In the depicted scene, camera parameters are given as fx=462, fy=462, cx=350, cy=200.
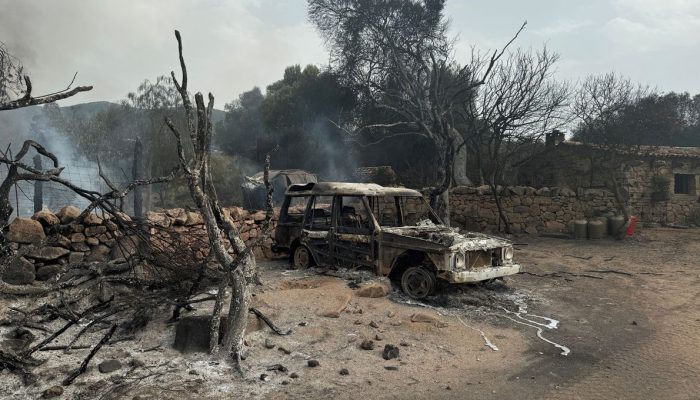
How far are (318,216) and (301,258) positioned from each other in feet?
2.61

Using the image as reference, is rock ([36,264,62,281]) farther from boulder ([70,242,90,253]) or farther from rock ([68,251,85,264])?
boulder ([70,242,90,253])

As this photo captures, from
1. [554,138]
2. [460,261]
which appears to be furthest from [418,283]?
[554,138]

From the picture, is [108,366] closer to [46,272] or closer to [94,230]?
[46,272]

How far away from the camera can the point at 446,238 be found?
658 cm

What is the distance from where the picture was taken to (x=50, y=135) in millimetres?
18906

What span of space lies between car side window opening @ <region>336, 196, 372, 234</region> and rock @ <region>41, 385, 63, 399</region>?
4.45 meters

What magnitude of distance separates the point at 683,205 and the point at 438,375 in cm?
1926

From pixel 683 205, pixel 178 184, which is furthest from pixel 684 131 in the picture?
pixel 178 184

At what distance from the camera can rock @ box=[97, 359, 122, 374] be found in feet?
13.1

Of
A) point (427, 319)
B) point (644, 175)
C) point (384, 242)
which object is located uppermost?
point (644, 175)

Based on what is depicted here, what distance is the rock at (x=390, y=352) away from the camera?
15.1ft

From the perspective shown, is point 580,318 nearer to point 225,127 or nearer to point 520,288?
point 520,288

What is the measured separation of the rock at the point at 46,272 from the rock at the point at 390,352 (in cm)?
472

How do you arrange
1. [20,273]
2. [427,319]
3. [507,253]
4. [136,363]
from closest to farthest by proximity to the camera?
[136,363], [427,319], [20,273], [507,253]
